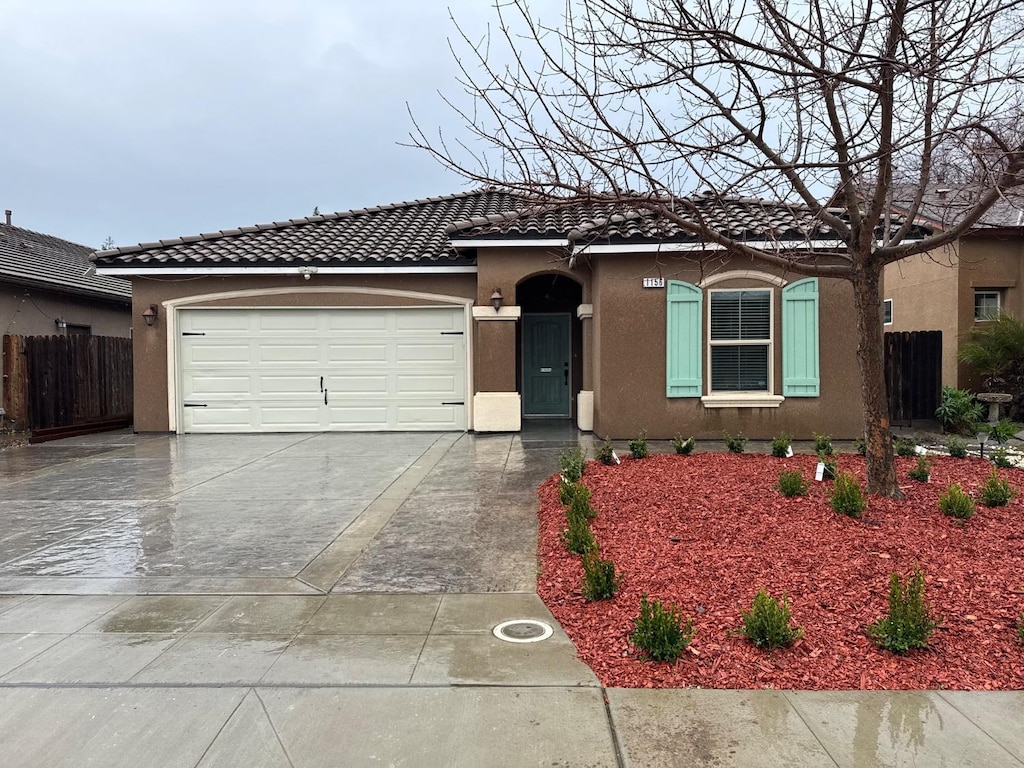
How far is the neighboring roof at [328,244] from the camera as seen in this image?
12438 millimetres

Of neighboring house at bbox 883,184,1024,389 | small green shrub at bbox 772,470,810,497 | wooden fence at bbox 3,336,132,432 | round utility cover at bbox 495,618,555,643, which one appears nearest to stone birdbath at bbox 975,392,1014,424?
neighboring house at bbox 883,184,1024,389

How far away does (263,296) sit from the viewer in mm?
12844

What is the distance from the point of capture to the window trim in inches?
423

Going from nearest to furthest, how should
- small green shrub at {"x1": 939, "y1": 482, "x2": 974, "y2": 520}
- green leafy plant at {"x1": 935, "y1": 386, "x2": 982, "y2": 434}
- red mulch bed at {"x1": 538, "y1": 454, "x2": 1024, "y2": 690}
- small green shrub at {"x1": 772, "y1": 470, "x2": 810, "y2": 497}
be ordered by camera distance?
1. red mulch bed at {"x1": 538, "y1": 454, "x2": 1024, "y2": 690}
2. small green shrub at {"x1": 939, "y1": 482, "x2": 974, "y2": 520}
3. small green shrub at {"x1": 772, "y1": 470, "x2": 810, "y2": 497}
4. green leafy plant at {"x1": 935, "y1": 386, "x2": 982, "y2": 434}

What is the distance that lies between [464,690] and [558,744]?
0.61 metres

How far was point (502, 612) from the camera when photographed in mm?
4199

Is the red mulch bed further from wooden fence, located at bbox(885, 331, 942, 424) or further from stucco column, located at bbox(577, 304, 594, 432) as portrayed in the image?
wooden fence, located at bbox(885, 331, 942, 424)

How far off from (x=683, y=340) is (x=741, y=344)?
0.96m

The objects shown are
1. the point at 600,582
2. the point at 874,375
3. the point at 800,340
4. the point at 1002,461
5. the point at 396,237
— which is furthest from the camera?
the point at 396,237

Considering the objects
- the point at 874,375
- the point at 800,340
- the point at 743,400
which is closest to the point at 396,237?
the point at 743,400

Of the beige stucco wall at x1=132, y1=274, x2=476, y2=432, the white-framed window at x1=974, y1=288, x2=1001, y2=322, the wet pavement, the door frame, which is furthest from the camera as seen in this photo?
the white-framed window at x1=974, y1=288, x2=1001, y2=322

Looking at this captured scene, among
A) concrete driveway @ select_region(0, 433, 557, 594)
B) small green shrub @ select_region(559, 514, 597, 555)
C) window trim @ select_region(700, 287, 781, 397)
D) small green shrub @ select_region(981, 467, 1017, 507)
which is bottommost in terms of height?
concrete driveway @ select_region(0, 433, 557, 594)

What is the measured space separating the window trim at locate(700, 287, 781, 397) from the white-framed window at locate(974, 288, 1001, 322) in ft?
23.9

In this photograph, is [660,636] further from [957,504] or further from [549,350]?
[549,350]
